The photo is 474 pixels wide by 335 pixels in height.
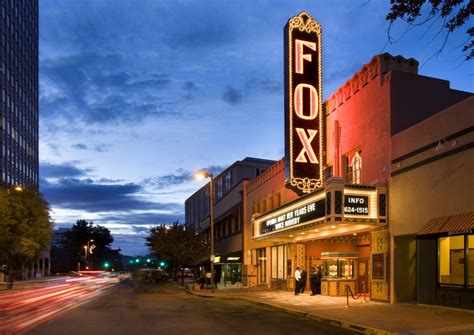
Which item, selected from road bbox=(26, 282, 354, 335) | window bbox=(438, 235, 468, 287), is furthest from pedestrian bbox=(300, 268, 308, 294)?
window bbox=(438, 235, 468, 287)

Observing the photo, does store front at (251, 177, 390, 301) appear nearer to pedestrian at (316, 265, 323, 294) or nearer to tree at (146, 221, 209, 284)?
pedestrian at (316, 265, 323, 294)

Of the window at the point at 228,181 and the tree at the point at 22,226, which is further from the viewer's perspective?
the window at the point at 228,181

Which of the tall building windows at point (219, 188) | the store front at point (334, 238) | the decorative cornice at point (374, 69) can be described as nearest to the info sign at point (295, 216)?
the store front at point (334, 238)

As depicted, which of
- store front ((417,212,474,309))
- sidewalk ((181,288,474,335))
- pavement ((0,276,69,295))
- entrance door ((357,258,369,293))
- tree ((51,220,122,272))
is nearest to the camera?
sidewalk ((181,288,474,335))

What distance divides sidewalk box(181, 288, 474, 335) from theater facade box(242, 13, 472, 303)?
188cm

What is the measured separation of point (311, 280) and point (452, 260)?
10.4 m

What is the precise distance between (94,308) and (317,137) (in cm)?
1263

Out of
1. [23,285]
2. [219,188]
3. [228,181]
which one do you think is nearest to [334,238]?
[23,285]

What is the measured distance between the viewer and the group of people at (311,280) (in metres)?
28.6

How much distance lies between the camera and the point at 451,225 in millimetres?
17562

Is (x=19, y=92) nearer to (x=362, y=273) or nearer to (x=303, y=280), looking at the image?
(x=303, y=280)

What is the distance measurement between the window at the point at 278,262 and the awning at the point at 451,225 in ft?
57.3

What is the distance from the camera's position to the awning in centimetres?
1662

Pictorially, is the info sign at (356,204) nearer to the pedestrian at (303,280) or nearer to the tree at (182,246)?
the pedestrian at (303,280)
